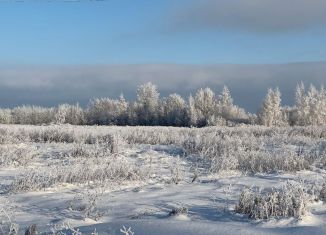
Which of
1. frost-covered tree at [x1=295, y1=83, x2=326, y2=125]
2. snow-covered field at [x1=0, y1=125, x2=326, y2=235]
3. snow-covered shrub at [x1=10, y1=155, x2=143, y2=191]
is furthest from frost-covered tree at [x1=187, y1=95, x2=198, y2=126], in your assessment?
snow-covered shrub at [x1=10, y1=155, x2=143, y2=191]

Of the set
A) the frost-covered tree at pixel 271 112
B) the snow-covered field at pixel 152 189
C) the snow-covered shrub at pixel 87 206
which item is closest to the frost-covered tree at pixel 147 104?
the frost-covered tree at pixel 271 112

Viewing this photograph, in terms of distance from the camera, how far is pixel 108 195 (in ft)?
27.2

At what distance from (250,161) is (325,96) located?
35828 millimetres

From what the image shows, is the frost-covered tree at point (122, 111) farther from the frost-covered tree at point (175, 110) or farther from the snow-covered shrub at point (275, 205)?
the snow-covered shrub at point (275, 205)

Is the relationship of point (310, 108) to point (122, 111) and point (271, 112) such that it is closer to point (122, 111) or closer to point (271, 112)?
point (271, 112)

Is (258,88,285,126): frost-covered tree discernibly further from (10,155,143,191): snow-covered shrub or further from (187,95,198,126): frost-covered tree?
(10,155,143,191): snow-covered shrub

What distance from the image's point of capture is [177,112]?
45.7 m

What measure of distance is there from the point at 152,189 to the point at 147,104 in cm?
3864

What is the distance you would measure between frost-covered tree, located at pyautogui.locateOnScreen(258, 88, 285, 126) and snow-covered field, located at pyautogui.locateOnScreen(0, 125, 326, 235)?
26.5 meters

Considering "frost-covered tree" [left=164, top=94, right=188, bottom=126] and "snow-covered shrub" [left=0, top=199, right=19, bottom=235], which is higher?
"frost-covered tree" [left=164, top=94, right=188, bottom=126]

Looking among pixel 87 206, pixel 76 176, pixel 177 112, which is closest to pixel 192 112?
pixel 177 112

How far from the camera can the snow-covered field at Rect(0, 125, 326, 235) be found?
20.4 ft

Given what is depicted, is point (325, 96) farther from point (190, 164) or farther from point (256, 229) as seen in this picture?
point (256, 229)

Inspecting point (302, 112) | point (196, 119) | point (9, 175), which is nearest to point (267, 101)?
point (302, 112)
